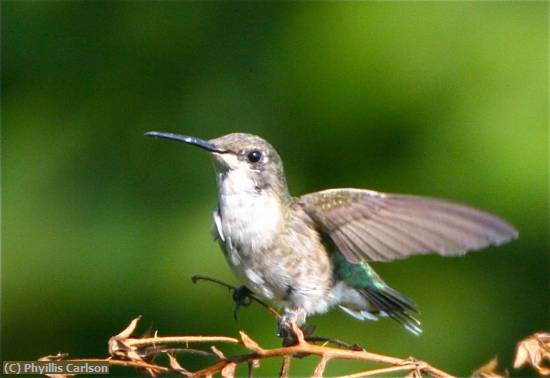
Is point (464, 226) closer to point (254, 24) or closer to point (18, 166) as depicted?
point (254, 24)

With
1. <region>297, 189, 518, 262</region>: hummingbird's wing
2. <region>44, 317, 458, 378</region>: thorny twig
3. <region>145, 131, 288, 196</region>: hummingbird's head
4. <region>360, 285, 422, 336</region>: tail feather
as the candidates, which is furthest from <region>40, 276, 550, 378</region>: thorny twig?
<region>360, 285, 422, 336</region>: tail feather

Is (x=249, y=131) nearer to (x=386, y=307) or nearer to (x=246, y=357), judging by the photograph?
(x=386, y=307)

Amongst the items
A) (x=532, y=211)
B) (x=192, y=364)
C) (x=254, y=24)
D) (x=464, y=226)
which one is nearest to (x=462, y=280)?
(x=532, y=211)

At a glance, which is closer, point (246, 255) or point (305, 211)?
point (246, 255)

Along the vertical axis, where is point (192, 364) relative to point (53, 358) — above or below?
below

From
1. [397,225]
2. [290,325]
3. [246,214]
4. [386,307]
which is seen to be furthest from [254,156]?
[290,325]

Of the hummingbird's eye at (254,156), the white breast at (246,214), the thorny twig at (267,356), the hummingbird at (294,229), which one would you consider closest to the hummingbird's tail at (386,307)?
the hummingbird at (294,229)

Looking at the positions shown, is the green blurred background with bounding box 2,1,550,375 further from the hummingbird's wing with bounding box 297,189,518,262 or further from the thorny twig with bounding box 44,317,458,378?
the thorny twig with bounding box 44,317,458,378

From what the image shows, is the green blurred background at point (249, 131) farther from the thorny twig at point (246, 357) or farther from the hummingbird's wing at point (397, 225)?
the thorny twig at point (246, 357)

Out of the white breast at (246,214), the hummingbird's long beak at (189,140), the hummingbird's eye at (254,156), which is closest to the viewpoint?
the hummingbird's long beak at (189,140)
